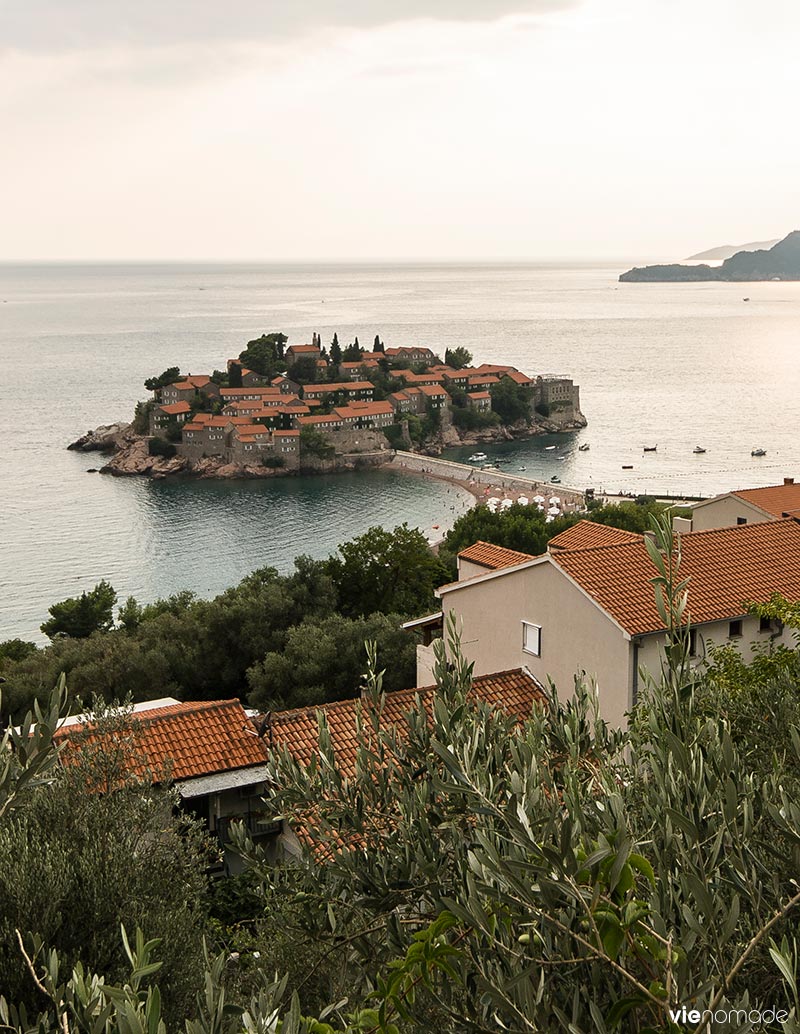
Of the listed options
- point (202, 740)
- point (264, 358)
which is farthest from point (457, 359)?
point (202, 740)

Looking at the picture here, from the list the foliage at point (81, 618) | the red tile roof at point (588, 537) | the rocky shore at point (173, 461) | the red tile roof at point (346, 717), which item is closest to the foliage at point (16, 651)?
the foliage at point (81, 618)

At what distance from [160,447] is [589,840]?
7356cm

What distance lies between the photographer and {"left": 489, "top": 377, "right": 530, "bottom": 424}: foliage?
8625 centimetres

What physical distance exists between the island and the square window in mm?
61402

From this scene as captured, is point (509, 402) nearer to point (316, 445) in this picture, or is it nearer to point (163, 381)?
point (316, 445)

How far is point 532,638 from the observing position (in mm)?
10922

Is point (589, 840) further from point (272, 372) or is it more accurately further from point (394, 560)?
point (272, 372)

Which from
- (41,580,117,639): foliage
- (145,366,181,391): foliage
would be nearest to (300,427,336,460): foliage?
(145,366,181,391): foliage

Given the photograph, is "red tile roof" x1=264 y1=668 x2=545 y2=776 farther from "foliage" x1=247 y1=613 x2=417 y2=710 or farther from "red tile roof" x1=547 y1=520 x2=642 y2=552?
"foliage" x1=247 y1=613 x2=417 y2=710

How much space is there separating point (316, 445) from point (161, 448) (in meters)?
11.2

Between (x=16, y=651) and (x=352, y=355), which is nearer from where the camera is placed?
(x=16, y=651)

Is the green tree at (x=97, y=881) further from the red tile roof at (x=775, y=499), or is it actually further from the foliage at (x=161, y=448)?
the foliage at (x=161, y=448)

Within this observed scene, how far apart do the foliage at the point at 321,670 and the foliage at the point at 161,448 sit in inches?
2289

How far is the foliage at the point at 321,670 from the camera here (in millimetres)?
16766
